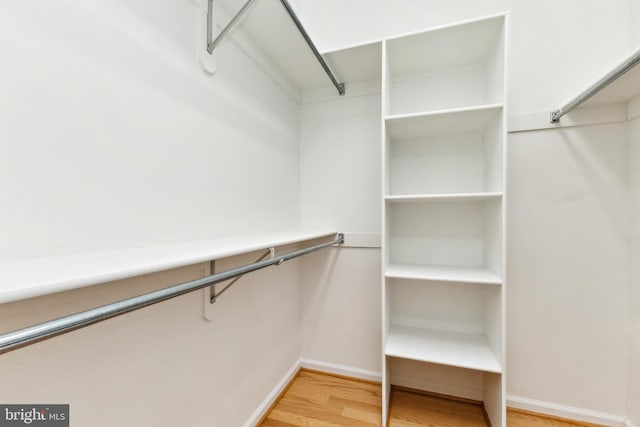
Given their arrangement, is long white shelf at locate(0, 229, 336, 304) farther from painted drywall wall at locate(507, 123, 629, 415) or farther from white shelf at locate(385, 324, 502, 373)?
painted drywall wall at locate(507, 123, 629, 415)

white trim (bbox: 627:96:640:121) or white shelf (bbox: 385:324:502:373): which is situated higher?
white trim (bbox: 627:96:640:121)

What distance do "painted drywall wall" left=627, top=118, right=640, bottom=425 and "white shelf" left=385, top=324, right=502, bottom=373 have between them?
62 cm

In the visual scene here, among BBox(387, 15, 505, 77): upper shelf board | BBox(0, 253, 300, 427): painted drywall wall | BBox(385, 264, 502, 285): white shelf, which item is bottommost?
BBox(0, 253, 300, 427): painted drywall wall

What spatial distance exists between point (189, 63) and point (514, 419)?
2249mm

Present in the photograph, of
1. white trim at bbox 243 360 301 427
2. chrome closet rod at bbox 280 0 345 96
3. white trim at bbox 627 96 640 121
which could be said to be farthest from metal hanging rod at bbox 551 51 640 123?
white trim at bbox 243 360 301 427

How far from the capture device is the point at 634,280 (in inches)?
49.8

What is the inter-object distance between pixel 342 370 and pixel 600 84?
1.95 meters

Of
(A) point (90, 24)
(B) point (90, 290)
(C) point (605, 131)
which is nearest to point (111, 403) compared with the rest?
(B) point (90, 290)

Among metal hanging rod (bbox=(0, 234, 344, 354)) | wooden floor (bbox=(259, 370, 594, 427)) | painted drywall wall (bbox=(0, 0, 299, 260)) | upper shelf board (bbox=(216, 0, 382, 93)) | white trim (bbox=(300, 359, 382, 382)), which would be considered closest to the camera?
metal hanging rod (bbox=(0, 234, 344, 354))

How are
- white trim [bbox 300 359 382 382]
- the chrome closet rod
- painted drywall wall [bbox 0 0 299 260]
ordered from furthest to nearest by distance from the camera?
white trim [bbox 300 359 382 382], the chrome closet rod, painted drywall wall [bbox 0 0 299 260]

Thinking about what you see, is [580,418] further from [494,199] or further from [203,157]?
[203,157]

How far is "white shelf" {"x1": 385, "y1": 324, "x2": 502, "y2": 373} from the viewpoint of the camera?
4.09 feet

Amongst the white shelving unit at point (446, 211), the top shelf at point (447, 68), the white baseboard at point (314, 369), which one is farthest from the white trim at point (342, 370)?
the top shelf at point (447, 68)

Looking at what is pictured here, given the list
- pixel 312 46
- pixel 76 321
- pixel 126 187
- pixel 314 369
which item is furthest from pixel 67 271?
pixel 314 369
